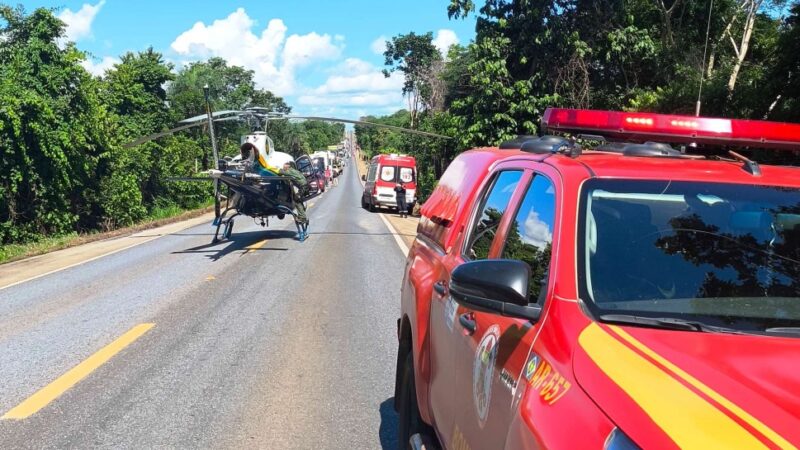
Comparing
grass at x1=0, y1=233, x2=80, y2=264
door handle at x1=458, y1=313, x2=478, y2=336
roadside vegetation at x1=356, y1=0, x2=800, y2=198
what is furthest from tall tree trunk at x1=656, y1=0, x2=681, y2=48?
grass at x1=0, y1=233, x2=80, y2=264

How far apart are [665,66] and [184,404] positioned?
17955 millimetres

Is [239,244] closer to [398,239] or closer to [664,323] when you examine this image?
[398,239]

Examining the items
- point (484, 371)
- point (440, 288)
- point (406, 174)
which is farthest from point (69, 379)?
point (406, 174)

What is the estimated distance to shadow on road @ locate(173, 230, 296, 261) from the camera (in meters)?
15.7

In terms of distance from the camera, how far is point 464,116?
2244 cm

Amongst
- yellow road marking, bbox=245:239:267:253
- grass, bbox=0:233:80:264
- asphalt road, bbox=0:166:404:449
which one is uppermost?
asphalt road, bbox=0:166:404:449

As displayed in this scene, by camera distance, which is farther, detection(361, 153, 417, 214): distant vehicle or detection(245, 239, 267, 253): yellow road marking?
detection(361, 153, 417, 214): distant vehicle

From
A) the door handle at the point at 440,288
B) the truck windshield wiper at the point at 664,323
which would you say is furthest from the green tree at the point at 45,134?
the truck windshield wiper at the point at 664,323

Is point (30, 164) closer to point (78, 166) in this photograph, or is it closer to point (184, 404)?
point (78, 166)

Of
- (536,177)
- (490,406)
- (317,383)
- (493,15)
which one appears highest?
(493,15)

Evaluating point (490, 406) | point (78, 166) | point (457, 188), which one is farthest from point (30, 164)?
point (490, 406)

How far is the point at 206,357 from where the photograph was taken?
6.52m

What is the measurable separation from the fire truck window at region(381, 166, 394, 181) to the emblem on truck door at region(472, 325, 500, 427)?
32.2 metres

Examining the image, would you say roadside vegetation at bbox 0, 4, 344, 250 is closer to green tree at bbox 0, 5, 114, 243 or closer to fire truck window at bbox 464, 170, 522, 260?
green tree at bbox 0, 5, 114, 243
